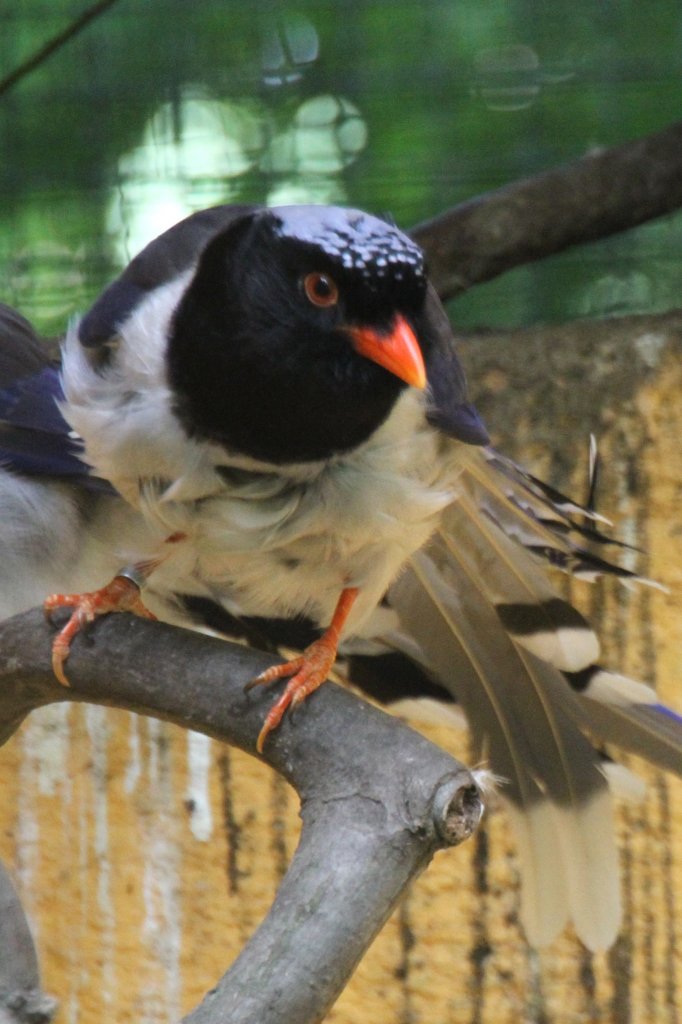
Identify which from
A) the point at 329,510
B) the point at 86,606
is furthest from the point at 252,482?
the point at 86,606

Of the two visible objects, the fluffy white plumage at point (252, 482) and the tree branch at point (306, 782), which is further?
the fluffy white plumage at point (252, 482)

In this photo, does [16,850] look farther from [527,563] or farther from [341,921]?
[341,921]

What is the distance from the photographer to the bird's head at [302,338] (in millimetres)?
1828

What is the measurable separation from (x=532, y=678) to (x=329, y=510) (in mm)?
590

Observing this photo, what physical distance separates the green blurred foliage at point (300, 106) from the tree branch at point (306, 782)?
46.5 inches

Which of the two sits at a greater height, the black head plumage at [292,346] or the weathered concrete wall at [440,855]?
the black head plumage at [292,346]

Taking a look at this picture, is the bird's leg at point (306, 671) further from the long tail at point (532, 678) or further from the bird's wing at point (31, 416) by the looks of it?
the bird's wing at point (31, 416)

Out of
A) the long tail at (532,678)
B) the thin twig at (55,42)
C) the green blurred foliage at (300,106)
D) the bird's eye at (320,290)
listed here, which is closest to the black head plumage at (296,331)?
the bird's eye at (320,290)

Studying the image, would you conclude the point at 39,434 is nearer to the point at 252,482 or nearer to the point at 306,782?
A: the point at 252,482

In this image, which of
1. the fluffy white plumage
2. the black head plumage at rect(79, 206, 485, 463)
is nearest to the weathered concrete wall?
the fluffy white plumage

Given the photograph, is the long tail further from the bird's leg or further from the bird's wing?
the bird's wing

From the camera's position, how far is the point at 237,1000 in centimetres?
136

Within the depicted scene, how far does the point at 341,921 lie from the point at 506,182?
1.96 metres

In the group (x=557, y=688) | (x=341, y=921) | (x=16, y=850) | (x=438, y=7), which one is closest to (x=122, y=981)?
(x=16, y=850)
